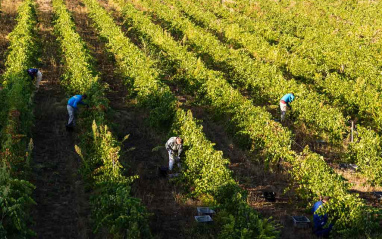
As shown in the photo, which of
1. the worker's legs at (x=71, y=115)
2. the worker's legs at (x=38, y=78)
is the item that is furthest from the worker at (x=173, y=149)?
the worker's legs at (x=38, y=78)

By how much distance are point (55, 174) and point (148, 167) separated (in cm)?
254

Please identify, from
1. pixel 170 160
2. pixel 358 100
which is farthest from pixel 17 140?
pixel 358 100

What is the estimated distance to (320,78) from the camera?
16.2 meters

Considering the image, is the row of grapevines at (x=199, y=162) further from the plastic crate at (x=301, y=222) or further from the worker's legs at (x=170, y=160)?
the plastic crate at (x=301, y=222)

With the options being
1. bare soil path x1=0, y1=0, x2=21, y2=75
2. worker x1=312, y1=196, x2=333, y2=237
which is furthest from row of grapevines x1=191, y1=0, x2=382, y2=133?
bare soil path x1=0, y1=0, x2=21, y2=75

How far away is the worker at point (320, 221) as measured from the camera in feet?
26.3

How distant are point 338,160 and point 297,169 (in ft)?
9.57

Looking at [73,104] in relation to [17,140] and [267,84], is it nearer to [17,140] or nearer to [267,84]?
[17,140]

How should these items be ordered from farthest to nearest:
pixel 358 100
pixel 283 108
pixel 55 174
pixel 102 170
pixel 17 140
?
pixel 358 100, pixel 283 108, pixel 55 174, pixel 17 140, pixel 102 170

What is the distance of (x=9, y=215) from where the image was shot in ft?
20.1

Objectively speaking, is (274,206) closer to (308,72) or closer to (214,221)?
(214,221)

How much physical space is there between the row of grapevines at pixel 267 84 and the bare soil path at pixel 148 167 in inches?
199

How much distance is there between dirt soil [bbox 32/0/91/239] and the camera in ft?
26.2

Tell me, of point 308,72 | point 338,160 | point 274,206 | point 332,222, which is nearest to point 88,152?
point 274,206
